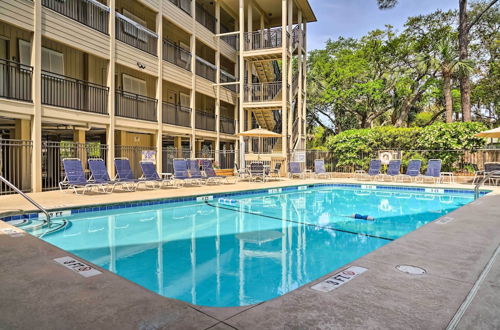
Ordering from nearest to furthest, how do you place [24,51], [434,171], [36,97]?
[36,97] < [24,51] < [434,171]

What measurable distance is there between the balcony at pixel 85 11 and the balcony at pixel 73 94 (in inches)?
85.2

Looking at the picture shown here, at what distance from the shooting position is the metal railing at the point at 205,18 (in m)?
18.7

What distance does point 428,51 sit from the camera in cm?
2247

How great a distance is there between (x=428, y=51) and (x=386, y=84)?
133 inches

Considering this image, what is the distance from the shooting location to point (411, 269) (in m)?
3.12

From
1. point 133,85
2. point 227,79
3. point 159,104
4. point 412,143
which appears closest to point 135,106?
point 159,104

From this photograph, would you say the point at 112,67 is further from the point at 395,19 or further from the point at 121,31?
the point at 395,19

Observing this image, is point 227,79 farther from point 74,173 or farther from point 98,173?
point 74,173

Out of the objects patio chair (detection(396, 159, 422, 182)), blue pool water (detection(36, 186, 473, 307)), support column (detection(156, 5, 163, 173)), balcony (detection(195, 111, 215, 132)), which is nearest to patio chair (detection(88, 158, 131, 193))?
blue pool water (detection(36, 186, 473, 307))

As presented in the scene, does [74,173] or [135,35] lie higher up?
[135,35]

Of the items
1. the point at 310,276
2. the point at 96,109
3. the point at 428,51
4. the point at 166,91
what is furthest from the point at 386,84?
the point at 310,276

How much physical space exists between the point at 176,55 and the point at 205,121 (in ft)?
12.9

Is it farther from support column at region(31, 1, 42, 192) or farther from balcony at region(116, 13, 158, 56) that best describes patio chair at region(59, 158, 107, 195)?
balcony at region(116, 13, 158, 56)

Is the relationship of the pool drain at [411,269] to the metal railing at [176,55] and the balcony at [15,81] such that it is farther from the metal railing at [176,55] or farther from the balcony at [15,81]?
the metal railing at [176,55]
